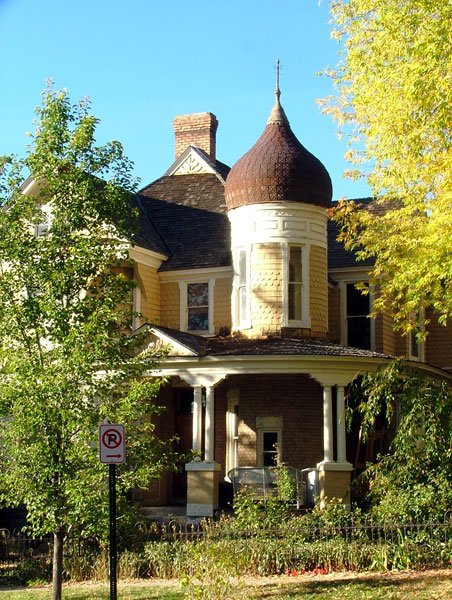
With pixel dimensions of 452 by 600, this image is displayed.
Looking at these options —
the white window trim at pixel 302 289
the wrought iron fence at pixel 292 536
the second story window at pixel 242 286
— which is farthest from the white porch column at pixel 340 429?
the wrought iron fence at pixel 292 536

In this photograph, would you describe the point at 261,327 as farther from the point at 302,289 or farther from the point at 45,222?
the point at 45,222

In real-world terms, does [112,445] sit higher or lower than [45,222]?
lower

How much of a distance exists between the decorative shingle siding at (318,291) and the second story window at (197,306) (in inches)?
120

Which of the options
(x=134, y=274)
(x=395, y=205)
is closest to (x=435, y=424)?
(x=134, y=274)

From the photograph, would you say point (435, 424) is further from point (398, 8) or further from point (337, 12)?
point (337, 12)

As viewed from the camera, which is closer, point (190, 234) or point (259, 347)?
point (259, 347)

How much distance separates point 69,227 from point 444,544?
8.03 metres

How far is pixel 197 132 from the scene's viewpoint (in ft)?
100

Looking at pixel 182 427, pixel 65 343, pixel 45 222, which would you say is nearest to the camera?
pixel 65 343

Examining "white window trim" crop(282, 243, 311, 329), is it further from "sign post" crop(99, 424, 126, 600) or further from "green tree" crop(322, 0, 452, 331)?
"sign post" crop(99, 424, 126, 600)

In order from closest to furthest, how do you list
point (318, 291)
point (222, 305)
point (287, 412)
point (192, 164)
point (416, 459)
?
1. point (416, 459)
2. point (287, 412)
3. point (318, 291)
4. point (222, 305)
5. point (192, 164)

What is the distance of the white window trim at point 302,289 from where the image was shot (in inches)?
951

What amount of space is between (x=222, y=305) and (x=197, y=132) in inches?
289

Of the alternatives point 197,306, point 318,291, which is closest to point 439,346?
point 318,291
